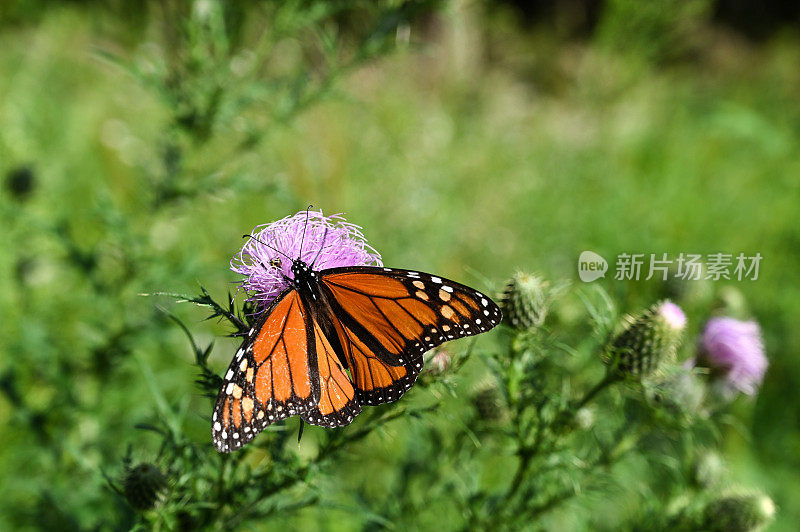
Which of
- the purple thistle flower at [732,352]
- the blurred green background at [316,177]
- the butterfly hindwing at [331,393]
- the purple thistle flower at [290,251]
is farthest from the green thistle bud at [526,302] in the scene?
the purple thistle flower at [732,352]

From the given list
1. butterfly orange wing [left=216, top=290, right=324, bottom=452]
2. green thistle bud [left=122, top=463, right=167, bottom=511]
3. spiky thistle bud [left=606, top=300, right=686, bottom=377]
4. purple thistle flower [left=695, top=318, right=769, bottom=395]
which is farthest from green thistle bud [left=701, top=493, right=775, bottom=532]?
green thistle bud [left=122, top=463, right=167, bottom=511]

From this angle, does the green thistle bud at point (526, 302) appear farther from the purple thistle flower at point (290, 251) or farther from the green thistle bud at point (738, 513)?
the green thistle bud at point (738, 513)

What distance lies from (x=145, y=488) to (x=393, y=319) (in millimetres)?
935

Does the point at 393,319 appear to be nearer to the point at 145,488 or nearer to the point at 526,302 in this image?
the point at 526,302

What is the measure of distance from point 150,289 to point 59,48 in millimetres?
7533

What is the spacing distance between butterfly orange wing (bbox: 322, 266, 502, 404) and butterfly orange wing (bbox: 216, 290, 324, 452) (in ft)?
0.51

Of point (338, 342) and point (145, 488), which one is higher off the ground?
point (338, 342)

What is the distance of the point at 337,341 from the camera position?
208cm

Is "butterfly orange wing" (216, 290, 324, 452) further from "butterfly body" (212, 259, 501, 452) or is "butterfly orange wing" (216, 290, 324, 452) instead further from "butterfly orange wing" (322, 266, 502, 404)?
"butterfly orange wing" (322, 266, 502, 404)

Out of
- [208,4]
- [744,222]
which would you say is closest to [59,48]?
[208,4]

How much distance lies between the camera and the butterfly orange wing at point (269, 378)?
5.64ft

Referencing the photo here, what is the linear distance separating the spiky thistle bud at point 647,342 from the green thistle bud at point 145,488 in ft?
5.17

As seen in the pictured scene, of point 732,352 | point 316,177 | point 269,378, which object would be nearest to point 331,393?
point 269,378

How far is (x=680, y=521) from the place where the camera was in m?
2.61
